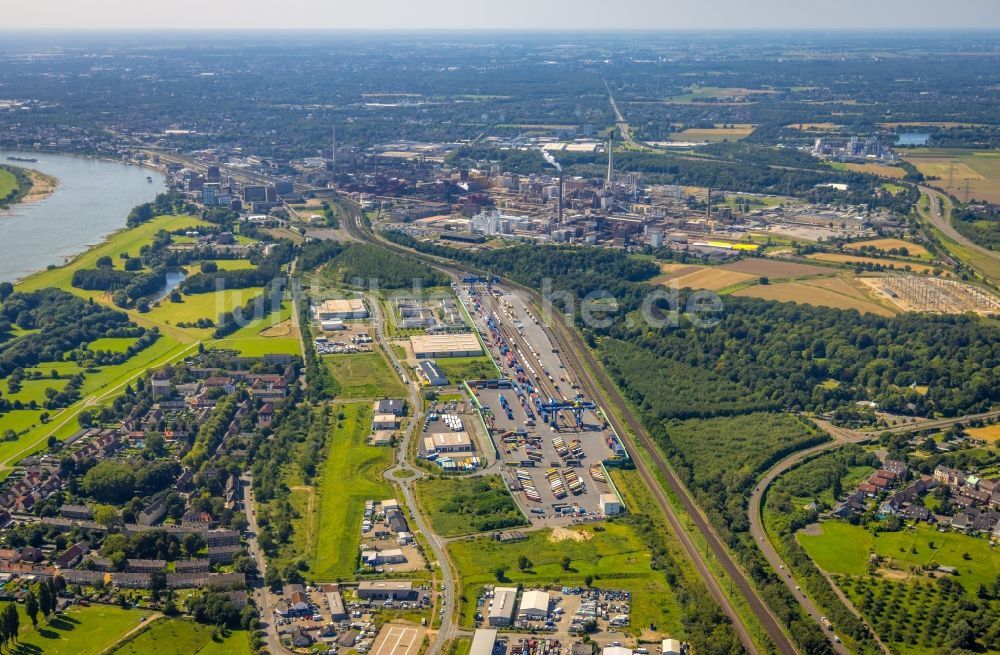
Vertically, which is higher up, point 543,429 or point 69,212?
point 543,429

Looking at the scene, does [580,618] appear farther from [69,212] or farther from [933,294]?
[69,212]

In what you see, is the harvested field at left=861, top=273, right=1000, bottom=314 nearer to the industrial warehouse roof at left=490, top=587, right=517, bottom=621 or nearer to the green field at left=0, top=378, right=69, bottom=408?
the industrial warehouse roof at left=490, top=587, right=517, bottom=621

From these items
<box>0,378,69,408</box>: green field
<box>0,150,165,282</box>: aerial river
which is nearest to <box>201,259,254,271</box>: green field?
<box>0,150,165,282</box>: aerial river

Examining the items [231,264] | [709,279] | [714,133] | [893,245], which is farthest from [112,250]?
[714,133]

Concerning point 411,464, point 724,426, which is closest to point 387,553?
point 411,464

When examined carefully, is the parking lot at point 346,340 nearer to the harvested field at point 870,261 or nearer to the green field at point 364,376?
the green field at point 364,376

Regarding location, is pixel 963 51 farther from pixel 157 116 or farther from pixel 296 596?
pixel 296 596
